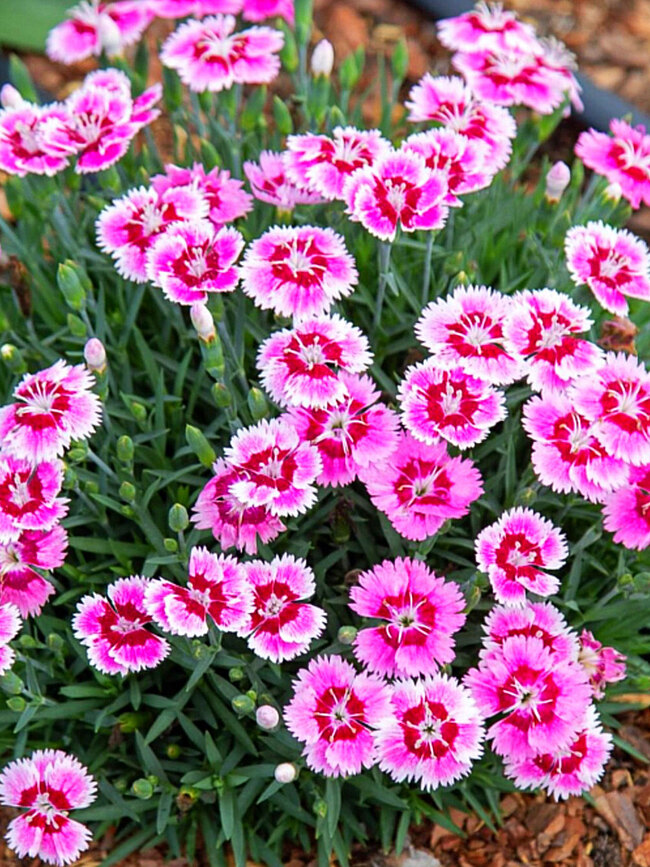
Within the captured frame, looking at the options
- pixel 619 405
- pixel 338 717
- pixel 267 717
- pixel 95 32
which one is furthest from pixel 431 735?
pixel 95 32

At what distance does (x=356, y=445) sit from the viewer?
6.55 ft

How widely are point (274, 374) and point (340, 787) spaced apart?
0.82 meters

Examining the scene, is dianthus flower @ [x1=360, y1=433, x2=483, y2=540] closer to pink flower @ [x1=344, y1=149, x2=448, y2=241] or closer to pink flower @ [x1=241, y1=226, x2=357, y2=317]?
pink flower @ [x1=241, y1=226, x2=357, y2=317]

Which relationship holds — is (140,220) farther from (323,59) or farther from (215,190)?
(323,59)

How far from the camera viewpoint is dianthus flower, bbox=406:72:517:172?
7.91ft

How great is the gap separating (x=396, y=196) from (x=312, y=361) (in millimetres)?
398

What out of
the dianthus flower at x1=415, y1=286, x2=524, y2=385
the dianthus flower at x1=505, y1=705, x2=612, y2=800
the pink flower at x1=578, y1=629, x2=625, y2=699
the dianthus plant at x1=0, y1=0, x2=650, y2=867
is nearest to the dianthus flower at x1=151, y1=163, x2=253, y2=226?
the dianthus plant at x1=0, y1=0, x2=650, y2=867

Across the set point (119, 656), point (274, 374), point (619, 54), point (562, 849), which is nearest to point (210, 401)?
point (274, 374)

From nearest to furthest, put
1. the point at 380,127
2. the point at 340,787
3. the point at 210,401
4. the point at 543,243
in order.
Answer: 1. the point at 340,787
2. the point at 210,401
3. the point at 543,243
4. the point at 380,127

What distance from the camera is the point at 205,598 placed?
1.92m

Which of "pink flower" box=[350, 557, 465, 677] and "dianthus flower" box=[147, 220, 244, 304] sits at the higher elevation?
"dianthus flower" box=[147, 220, 244, 304]

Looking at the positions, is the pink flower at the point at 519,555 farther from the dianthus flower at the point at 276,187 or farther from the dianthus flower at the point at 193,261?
the dianthus flower at the point at 276,187

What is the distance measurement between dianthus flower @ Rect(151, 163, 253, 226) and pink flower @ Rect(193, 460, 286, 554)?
619 millimetres

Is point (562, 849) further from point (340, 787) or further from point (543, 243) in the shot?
point (543, 243)
